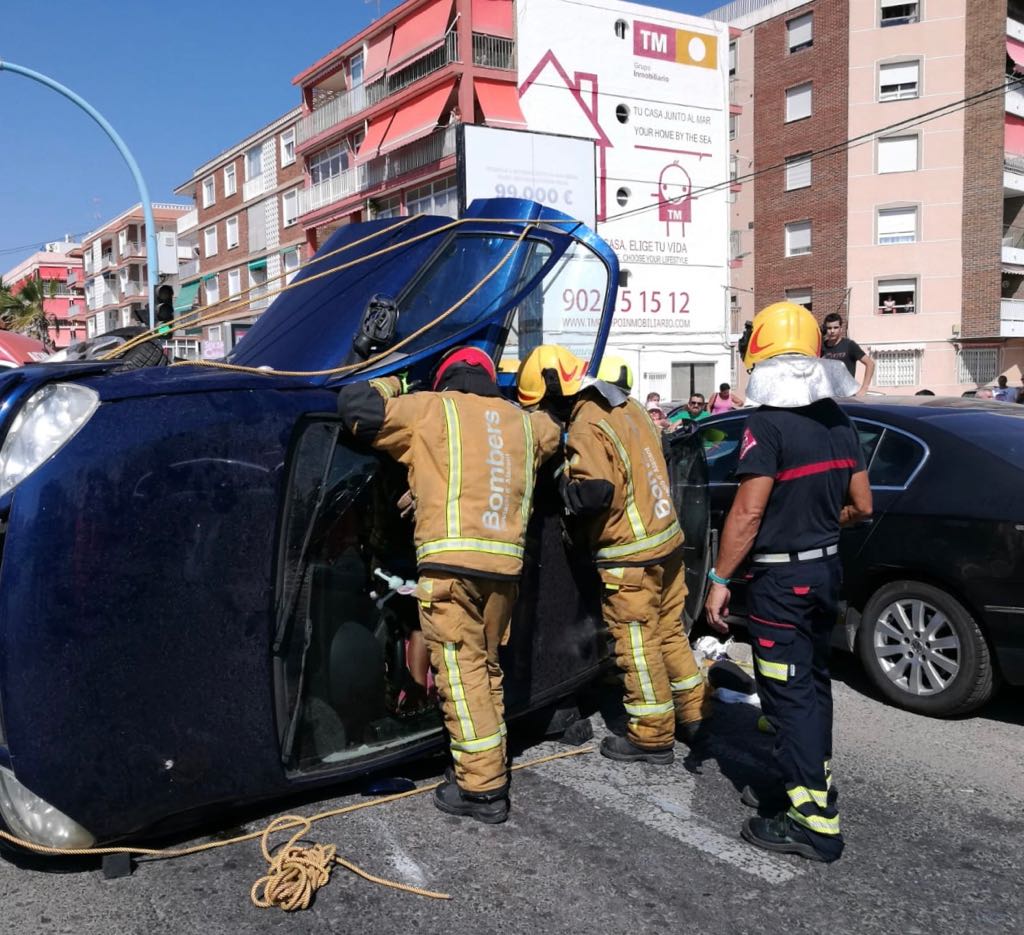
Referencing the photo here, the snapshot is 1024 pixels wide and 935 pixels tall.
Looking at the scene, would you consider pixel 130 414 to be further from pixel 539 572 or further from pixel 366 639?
pixel 539 572

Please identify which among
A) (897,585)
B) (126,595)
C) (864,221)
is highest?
(864,221)

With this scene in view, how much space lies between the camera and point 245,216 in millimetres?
50656

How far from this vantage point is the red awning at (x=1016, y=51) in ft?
115

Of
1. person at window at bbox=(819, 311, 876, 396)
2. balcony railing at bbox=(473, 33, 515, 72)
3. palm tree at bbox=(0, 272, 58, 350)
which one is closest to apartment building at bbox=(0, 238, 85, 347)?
palm tree at bbox=(0, 272, 58, 350)

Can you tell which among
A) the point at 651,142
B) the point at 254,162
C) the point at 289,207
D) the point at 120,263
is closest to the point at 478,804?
the point at 651,142

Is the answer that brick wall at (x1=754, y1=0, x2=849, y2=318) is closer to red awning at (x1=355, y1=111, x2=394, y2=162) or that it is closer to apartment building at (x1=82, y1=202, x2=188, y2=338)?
red awning at (x1=355, y1=111, x2=394, y2=162)

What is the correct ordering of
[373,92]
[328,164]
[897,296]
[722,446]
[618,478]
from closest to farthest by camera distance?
1. [618,478]
2. [722,446]
3. [897,296]
4. [373,92]
5. [328,164]

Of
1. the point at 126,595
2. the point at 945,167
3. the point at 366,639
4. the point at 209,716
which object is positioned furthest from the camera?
the point at 945,167

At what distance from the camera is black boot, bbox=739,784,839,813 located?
359 centimetres

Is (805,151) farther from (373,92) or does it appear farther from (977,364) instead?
(373,92)

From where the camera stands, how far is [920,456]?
511 centimetres

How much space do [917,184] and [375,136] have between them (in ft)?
64.5

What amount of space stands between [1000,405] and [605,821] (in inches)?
140

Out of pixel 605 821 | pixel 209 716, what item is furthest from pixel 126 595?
pixel 605 821
